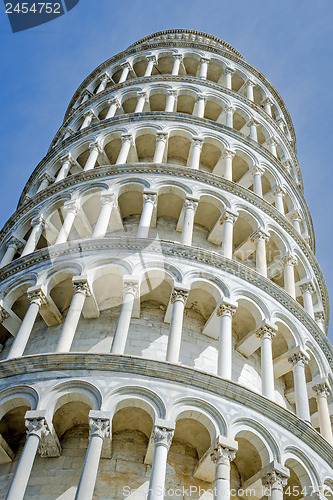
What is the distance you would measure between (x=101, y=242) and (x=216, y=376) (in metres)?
5.04

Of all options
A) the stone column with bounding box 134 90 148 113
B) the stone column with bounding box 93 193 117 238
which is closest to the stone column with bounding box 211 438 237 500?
the stone column with bounding box 93 193 117 238

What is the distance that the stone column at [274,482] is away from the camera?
37.5 ft

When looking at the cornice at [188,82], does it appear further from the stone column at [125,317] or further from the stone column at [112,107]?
the stone column at [125,317]

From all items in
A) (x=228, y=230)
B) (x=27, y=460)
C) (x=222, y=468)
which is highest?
(x=228, y=230)

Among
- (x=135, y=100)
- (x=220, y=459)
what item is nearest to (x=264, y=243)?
(x=220, y=459)

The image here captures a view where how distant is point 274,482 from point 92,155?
41.6 feet

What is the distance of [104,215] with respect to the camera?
1719 cm

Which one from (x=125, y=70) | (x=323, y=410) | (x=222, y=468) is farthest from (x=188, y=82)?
(x=222, y=468)

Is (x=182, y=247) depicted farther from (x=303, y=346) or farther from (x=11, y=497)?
(x=11, y=497)

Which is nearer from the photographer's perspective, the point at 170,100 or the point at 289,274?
the point at 289,274

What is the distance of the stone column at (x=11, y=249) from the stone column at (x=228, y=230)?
6.23m

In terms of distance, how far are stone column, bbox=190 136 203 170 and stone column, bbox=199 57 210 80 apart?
5.87 metres

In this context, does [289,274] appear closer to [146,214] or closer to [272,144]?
[146,214]

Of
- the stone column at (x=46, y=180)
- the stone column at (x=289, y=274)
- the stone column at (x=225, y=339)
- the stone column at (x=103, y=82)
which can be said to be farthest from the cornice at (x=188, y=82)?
the stone column at (x=225, y=339)
